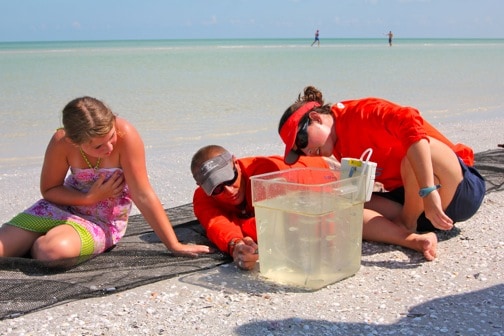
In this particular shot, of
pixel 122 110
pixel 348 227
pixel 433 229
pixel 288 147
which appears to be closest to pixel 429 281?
pixel 348 227

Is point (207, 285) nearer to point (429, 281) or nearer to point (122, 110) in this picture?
point (429, 281)

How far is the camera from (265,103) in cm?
1145

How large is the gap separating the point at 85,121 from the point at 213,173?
723mm

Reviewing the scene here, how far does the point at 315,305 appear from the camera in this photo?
8.59ft

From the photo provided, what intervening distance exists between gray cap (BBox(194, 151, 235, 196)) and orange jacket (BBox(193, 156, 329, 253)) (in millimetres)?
200

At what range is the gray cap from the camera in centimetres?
333

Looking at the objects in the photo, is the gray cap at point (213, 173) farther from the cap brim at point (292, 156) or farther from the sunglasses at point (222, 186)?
the cap brim at point (292, 156)

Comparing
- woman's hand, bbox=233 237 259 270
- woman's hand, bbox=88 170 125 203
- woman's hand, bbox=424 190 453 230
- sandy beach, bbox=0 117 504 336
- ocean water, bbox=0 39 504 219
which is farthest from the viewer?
ocean water, bbox=0 39 504 219

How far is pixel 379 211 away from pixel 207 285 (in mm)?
1148

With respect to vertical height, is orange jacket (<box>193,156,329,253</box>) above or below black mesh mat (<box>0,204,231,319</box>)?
above

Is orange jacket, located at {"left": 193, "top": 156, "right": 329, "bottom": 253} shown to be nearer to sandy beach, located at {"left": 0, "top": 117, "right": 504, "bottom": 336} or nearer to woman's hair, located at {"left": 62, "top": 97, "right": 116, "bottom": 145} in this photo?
sandy beach, located at {"left": 0, "top": 117, "right": 504, "bottom": 336}

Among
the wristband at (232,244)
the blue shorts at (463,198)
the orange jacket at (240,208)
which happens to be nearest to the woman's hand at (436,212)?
the blue shorts at (463,198)

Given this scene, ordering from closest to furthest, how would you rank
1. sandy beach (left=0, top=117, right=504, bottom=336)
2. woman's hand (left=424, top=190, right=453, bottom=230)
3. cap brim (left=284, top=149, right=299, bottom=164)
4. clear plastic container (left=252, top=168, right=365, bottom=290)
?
sandy beach (left=0, top=117, right=504, bottom=336), clear plastic container (left=252, top=168, right=365, bottom=290), woman's hand (left=424, top=190, right=453, bottom=230), cap brim (left=284, top=149, right=299, bottom=164)

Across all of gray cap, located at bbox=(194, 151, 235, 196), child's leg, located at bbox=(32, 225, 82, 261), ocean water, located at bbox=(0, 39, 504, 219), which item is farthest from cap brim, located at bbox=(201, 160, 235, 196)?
ocean water, located at bbox=(0, 39, 504, 219)
